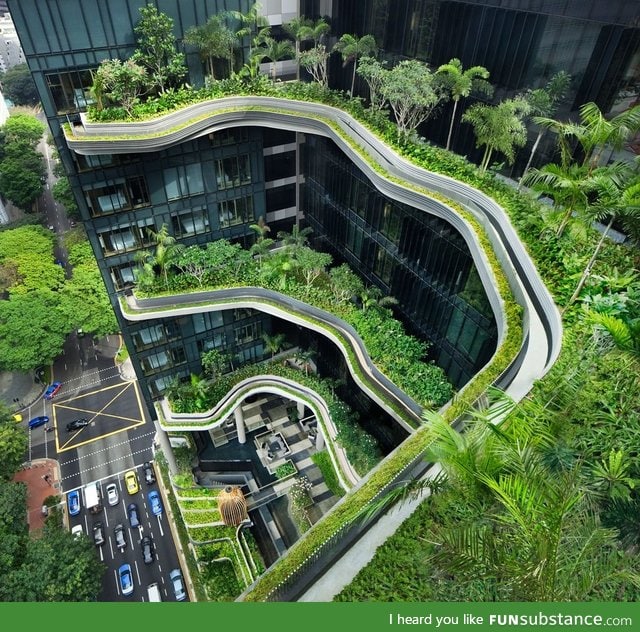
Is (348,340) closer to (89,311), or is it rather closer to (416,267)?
(416,267)

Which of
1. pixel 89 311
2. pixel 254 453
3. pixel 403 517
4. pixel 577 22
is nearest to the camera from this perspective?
pixel 403 517

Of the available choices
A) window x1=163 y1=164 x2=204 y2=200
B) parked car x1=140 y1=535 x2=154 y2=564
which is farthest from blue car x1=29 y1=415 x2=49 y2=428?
window x1=163 y1=164 x2=204 y2=200

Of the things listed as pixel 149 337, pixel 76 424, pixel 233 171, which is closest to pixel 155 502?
pixel 76 424

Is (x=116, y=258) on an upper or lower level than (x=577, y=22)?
lower

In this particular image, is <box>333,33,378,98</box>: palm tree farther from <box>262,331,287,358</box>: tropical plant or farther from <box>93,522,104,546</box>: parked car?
<box>93,522,104,546</box>: parked car

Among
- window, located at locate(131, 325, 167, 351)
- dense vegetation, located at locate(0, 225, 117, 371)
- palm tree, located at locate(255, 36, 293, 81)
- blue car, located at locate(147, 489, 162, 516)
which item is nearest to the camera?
palm tree, located at locate(255, 36, 293, 81)

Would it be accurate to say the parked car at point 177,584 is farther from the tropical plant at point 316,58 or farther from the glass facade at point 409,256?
the tropical plant at point 316,58

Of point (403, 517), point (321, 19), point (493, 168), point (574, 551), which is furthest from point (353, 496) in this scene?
point (321, 19)
